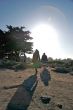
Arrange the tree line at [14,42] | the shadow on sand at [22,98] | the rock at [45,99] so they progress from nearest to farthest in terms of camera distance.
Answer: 1. the shadow on sand at [22,98]
2. the rock at [45,99]
3. the tree line at [14,42]

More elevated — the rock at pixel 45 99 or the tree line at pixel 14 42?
the tree line at pixel 14 42

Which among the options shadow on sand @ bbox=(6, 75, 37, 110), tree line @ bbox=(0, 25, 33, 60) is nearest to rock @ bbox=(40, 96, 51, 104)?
shadow on sand @ bbox=(6, 75, 37, 110)

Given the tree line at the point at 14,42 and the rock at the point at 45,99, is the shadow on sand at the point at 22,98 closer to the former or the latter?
the rock at the point at 45,99

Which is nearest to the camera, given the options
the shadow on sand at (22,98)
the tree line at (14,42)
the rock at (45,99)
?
the shadow on sand at (22,98)

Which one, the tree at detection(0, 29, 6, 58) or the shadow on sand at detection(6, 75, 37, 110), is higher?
the tree at detection(0, 29, 6, 58)

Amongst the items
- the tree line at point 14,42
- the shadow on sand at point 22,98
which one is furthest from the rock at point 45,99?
the tree line at point 14,42

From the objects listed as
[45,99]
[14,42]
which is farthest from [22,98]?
[14,42]

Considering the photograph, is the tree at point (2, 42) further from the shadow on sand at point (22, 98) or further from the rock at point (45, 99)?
the rock at point (45, 99)

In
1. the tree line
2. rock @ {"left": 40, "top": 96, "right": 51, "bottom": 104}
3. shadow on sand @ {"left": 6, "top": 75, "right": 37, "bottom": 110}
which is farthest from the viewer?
the tree line

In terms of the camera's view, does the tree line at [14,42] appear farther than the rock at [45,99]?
Yes

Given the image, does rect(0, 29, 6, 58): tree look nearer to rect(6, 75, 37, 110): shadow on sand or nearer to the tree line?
the tree line

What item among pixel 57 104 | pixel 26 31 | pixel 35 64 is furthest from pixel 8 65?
pixel 26 31

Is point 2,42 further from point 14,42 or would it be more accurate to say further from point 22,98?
point 22,98

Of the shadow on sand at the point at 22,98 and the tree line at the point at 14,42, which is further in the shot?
the tree line at the point at 14,42
